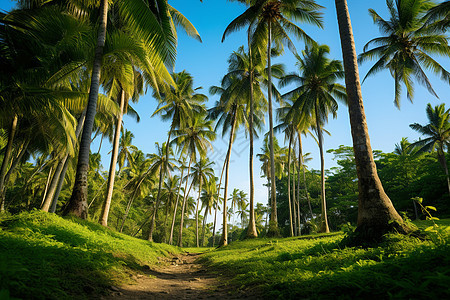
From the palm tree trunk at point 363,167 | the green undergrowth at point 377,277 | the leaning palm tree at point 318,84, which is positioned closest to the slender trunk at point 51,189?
the green undergrowth at point 377,277

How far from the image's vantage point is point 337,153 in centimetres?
3128

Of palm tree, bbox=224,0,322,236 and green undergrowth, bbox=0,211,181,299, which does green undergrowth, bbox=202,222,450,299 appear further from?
palm tree, bbox=224,0,322,236

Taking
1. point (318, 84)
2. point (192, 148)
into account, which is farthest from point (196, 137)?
point (318, 84)

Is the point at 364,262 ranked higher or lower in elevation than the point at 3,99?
lower

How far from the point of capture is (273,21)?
1544 cm

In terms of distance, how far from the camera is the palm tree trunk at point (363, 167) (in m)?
4.79

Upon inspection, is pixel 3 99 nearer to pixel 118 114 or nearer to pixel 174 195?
pixel 118 114

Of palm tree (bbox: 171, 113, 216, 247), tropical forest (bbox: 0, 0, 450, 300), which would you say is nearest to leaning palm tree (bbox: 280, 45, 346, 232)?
tropical forest (bbox: 0, 0, 450, 300)

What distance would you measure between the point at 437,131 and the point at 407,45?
1282 cm

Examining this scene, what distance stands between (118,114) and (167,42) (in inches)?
267

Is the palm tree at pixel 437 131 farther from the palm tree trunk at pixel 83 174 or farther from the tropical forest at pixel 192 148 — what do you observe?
the palm tree trunk at pixel 83 174

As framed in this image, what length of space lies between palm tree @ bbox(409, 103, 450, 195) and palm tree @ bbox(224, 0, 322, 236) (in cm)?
1792

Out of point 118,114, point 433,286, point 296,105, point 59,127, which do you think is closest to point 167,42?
point 59,127

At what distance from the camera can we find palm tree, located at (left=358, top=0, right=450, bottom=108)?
14.7m
